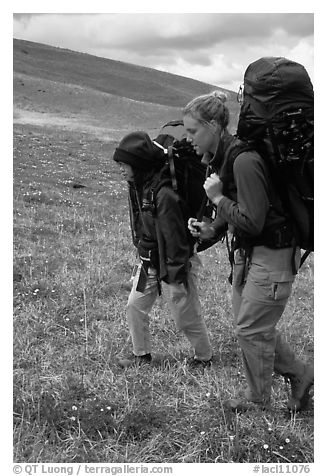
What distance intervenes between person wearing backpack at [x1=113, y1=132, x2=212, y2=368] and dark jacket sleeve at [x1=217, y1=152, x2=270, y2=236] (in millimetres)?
1058

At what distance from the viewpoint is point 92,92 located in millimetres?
54375

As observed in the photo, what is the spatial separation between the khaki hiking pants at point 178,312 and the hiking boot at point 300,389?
98 centimetres

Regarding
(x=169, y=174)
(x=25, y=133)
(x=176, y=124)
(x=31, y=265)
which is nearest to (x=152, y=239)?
(x=169, y=174)

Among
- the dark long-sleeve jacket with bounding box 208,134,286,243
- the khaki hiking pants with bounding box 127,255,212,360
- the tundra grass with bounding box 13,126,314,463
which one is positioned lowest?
the tundra grass with bounding box 13,126,314,463

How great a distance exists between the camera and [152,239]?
177 inches

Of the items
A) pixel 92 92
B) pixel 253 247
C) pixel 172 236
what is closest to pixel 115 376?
pixel 172 236

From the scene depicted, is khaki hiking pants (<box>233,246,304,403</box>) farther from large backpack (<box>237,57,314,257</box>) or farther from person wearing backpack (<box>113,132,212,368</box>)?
person wearing backpack (<box>113,132,212,368</box>)

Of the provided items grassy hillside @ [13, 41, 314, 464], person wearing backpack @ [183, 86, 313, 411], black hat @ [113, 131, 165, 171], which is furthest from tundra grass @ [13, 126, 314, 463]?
black hat @ [113, 131, 165, 171]

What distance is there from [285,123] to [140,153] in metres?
1.49

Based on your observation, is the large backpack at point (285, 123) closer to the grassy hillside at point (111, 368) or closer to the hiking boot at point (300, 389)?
the hiking boot at point (300, 389)

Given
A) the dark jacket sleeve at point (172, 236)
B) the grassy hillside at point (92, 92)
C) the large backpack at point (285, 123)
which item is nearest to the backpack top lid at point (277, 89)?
the large backpack at point (285, 123)

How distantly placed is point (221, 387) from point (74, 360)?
1.37 m

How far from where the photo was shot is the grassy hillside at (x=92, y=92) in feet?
135

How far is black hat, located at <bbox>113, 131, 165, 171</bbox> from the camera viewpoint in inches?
169
